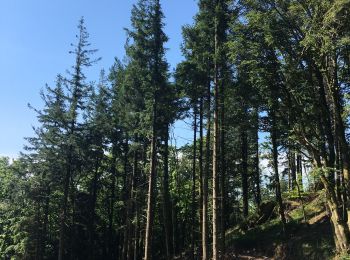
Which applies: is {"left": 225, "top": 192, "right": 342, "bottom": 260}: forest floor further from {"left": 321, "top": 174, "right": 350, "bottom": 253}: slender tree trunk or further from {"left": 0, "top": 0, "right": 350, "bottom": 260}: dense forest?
{"left": 321, "top": 174, "right": 350, "bottom": 253}: slender tree trunk

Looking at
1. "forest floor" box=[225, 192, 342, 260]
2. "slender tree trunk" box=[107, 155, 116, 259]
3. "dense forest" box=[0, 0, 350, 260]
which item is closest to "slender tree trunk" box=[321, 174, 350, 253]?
"dense forest" box=[0, 0, 350, 260]

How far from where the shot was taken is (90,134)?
31.4 meters

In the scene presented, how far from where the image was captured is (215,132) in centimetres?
1662

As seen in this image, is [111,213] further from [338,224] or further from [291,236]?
[338,224]

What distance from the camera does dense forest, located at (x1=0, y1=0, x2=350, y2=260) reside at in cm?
1567

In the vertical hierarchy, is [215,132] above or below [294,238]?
above

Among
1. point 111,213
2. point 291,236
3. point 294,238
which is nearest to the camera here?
point 294,238

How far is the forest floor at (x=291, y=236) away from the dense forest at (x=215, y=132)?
8 centimetres

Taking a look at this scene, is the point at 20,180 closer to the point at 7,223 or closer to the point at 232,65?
the point at 7,223

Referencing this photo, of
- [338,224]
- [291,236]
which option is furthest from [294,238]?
[338,224]

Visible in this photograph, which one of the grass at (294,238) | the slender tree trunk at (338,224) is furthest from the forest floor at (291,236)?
the slender tree trunk at (338,224)

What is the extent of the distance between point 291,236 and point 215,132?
984 centimetres

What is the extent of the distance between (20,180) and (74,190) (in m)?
4.32

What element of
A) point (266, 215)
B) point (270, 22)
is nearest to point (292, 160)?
point (266, 215)
